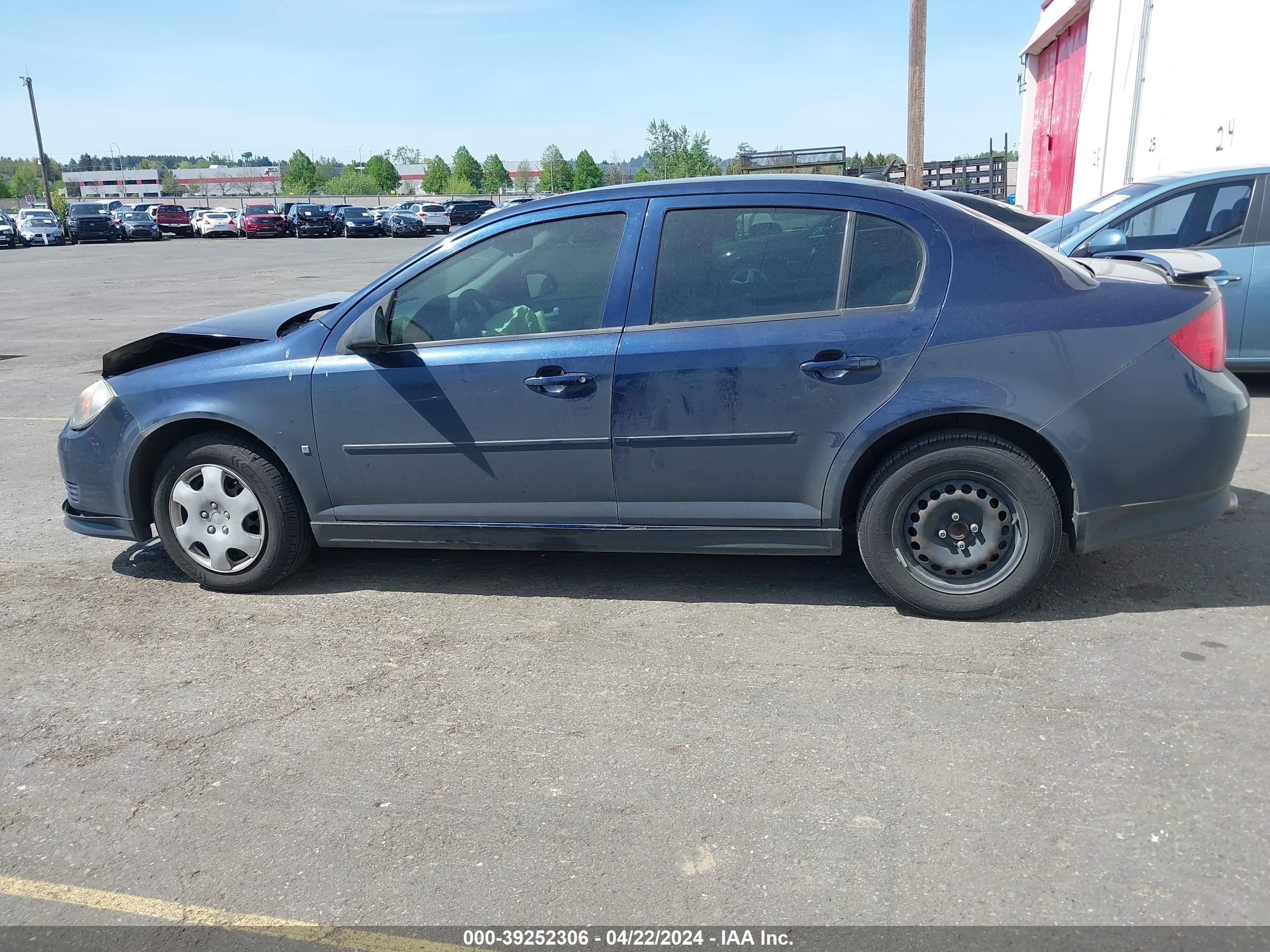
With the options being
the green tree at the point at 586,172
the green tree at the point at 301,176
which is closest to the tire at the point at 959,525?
the green tree at the point at 586,172

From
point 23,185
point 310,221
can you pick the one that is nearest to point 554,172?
point 310,221

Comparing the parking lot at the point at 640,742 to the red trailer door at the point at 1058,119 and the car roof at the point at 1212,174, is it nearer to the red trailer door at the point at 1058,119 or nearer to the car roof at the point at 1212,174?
the car roof at the point at 1212,174

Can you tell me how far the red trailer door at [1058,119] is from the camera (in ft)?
70.5

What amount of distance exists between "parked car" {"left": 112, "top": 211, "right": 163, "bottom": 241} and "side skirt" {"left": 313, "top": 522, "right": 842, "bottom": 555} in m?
53.0

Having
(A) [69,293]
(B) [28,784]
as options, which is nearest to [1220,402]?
(B) [28,784]

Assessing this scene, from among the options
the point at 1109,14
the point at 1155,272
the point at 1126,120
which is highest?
the point at 1109,14

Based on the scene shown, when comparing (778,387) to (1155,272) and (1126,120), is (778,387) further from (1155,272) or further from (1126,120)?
(1126,120)

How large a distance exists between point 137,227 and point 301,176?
77411 mm

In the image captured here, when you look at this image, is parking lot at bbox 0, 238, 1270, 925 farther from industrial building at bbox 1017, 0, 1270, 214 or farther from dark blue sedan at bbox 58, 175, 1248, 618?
industrial building at bbox 1017, 0, 1270, 214

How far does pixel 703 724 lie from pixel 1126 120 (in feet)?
56.2

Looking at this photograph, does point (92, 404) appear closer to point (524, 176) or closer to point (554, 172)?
point (554, 172)

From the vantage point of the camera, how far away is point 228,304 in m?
18.7

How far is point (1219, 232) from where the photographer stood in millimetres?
7859

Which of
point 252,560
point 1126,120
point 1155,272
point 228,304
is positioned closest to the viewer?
point 1155,272
